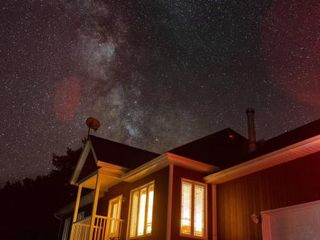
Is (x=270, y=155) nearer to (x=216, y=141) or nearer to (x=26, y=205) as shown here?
(x=216, y=141)

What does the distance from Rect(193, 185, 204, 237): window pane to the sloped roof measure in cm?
332

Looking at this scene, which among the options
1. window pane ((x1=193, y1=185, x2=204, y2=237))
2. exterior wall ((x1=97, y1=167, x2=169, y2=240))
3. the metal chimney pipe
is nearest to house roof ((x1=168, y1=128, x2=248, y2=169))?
the metal chimney pipe

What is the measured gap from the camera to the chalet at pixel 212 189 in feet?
30.0

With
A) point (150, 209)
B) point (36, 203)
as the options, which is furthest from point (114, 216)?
point (36, 203)

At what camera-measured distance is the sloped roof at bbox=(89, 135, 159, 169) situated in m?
14.4

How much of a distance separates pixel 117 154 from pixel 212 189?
4782 millimetres

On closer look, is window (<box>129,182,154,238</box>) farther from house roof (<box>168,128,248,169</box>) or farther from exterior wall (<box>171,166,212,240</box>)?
house roof (<box>168,128,248,169</box>)

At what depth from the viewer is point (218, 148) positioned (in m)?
15.8

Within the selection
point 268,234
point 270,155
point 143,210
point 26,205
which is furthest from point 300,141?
point 26,205

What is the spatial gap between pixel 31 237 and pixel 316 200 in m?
32.8

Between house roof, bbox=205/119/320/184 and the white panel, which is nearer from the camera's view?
the white panel

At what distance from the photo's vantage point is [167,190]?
1159 centimetres

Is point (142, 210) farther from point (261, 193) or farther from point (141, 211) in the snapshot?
point (261, 193)

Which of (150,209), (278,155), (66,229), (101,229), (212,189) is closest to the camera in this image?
(278,155)
